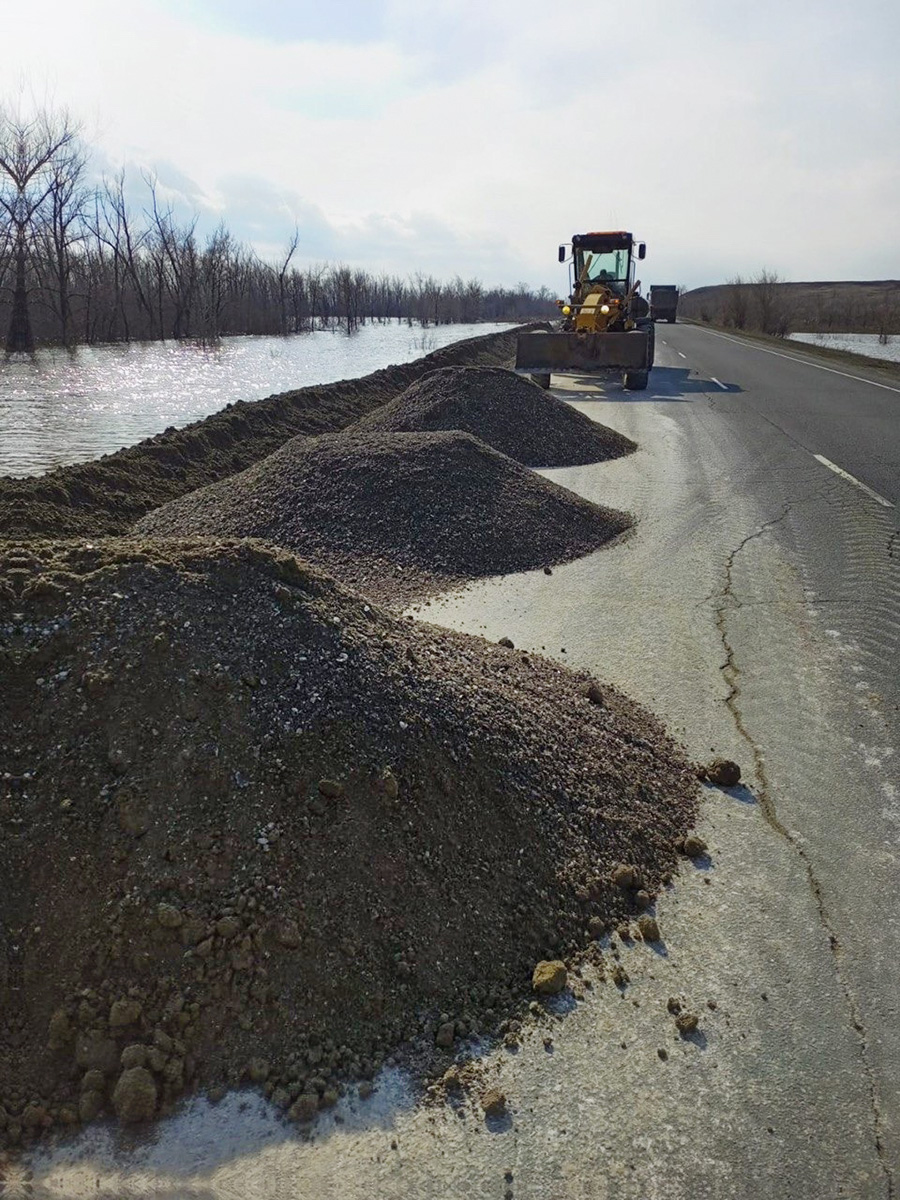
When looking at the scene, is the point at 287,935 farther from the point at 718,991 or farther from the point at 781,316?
the point at 781,316

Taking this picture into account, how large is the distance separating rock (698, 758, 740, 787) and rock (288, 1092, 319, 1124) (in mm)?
2436

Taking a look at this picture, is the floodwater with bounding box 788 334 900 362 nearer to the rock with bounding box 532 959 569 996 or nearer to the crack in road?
the crack in road

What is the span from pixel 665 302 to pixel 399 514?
5883 centimetres

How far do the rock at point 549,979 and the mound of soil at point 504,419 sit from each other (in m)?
8.17

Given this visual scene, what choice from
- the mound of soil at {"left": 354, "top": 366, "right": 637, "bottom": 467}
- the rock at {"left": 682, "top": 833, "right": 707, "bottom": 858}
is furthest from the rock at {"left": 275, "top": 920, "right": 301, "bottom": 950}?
the mound of soil at {"left": 354, "top": 366, "right": 637, "bottom": 467}

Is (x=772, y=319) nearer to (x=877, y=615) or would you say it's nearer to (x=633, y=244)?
Result: (x=633, y=244)

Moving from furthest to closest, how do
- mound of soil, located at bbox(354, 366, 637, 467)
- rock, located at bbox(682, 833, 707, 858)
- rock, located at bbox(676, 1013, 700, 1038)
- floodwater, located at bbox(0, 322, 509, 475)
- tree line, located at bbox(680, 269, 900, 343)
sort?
1. tree line, located at bbox(680, 269, 900, 343)
2. floodwater, located at bbox(0, 322, 509, 475)
3. mound of soil, located at bbox(354, 366, 637, 467)
4. rock, located at bbox(682, 833, 707, 858)
5. rock, located at bbox(676, 1013, 700, 1038)

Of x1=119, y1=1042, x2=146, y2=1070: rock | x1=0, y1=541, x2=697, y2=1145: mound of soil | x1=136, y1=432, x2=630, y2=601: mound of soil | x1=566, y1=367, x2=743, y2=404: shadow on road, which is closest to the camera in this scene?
x1=119, y1=1042, x2=146, y2=1070: rock

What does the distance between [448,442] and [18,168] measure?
29.6 m

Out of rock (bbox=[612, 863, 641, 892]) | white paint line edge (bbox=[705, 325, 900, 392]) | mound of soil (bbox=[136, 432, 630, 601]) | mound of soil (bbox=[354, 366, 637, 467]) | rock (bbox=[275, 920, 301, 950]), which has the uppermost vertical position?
white paint line edge (bbox=[705, 325, 900, 392])

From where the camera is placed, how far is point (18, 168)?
29.1 meters

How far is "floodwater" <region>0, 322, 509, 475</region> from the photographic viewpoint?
38.9 ft

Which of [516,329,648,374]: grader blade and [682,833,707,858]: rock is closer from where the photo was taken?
[682,833,707,858]: rock

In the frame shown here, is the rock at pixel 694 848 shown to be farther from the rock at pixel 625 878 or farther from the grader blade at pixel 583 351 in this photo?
the grader blade at pixel 583 351
